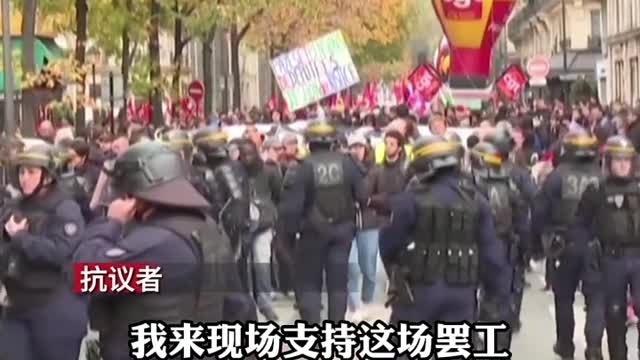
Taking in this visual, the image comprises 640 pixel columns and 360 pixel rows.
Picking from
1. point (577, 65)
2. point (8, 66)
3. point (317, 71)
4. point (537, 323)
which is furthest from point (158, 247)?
point (577, 65)

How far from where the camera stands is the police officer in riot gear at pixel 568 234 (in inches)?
500

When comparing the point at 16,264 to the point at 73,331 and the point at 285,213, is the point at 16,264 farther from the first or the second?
the point at 285,213

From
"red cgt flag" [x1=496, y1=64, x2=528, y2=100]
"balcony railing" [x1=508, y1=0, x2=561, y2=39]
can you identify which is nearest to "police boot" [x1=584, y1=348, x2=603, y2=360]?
"red cgt flag" [x1=496, y1=64, x2=528, y2=100]

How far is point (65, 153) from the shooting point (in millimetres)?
14906

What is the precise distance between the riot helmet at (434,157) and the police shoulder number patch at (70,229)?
2.13 meters

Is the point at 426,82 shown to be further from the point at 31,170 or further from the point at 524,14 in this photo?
the point at 524,14

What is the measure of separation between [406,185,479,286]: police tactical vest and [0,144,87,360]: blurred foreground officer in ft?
6.74

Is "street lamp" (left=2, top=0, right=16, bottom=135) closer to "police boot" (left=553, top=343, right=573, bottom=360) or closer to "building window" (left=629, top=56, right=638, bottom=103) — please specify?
"police boot" (left=553, top=343, right=573, bottom=360)

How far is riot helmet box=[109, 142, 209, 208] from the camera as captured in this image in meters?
6.77

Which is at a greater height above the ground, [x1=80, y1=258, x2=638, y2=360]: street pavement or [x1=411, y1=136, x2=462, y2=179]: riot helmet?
[x1=411, y1=136, x2=462, y2=179]: riot helmet

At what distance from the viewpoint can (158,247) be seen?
6.67 m

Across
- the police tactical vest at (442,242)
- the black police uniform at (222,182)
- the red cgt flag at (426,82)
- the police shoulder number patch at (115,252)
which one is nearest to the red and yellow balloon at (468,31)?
the red cgt flag at (426,82)

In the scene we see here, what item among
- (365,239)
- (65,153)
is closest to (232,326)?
(65,153)

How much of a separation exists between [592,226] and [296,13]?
135ft
